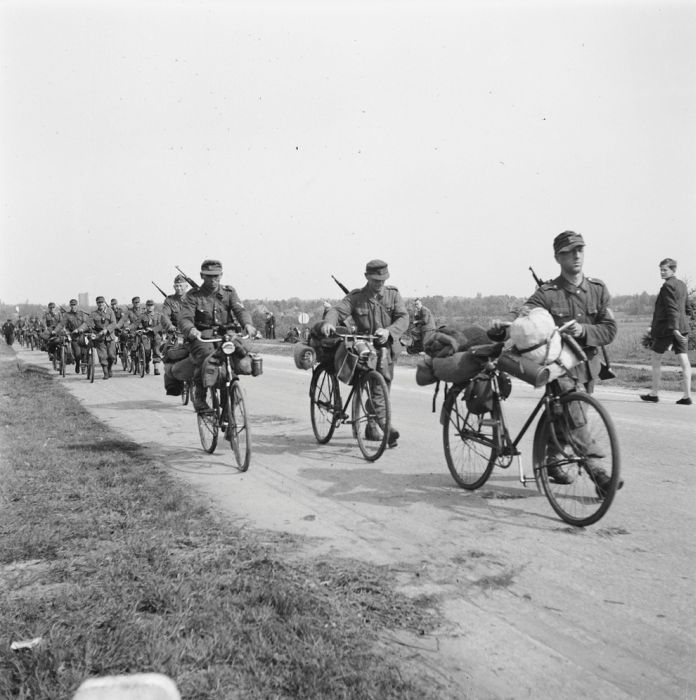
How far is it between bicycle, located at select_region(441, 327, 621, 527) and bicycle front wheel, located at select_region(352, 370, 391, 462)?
1.11m

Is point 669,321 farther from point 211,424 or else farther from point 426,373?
point 211,424

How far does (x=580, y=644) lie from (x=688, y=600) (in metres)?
0.82

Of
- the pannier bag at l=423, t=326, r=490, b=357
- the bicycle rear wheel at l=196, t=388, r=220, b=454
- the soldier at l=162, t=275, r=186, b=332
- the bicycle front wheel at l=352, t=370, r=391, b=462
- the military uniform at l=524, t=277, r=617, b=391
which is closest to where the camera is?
the military uniform at l=524, t=277, r=617, b=391

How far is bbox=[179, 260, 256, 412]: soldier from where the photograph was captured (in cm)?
773

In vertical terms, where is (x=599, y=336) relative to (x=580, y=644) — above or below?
above

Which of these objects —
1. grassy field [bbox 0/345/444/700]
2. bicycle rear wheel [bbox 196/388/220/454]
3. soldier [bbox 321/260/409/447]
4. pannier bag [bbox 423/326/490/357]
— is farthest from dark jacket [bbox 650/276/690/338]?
grassy field [bbox 0/345/444/700]

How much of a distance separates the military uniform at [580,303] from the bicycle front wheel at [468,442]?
91cm

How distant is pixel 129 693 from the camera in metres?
1.44

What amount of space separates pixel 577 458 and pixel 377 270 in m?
3.63

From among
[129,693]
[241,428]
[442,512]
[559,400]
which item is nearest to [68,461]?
[241,428]

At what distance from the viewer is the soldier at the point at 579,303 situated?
17.6ft

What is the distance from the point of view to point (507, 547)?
445cm

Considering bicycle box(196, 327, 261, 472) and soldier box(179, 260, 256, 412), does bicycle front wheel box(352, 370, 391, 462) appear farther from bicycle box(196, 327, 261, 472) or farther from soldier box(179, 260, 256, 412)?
soldier box(179, 260, 256, 412)

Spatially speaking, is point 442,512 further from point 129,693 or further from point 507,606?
point 129,693
